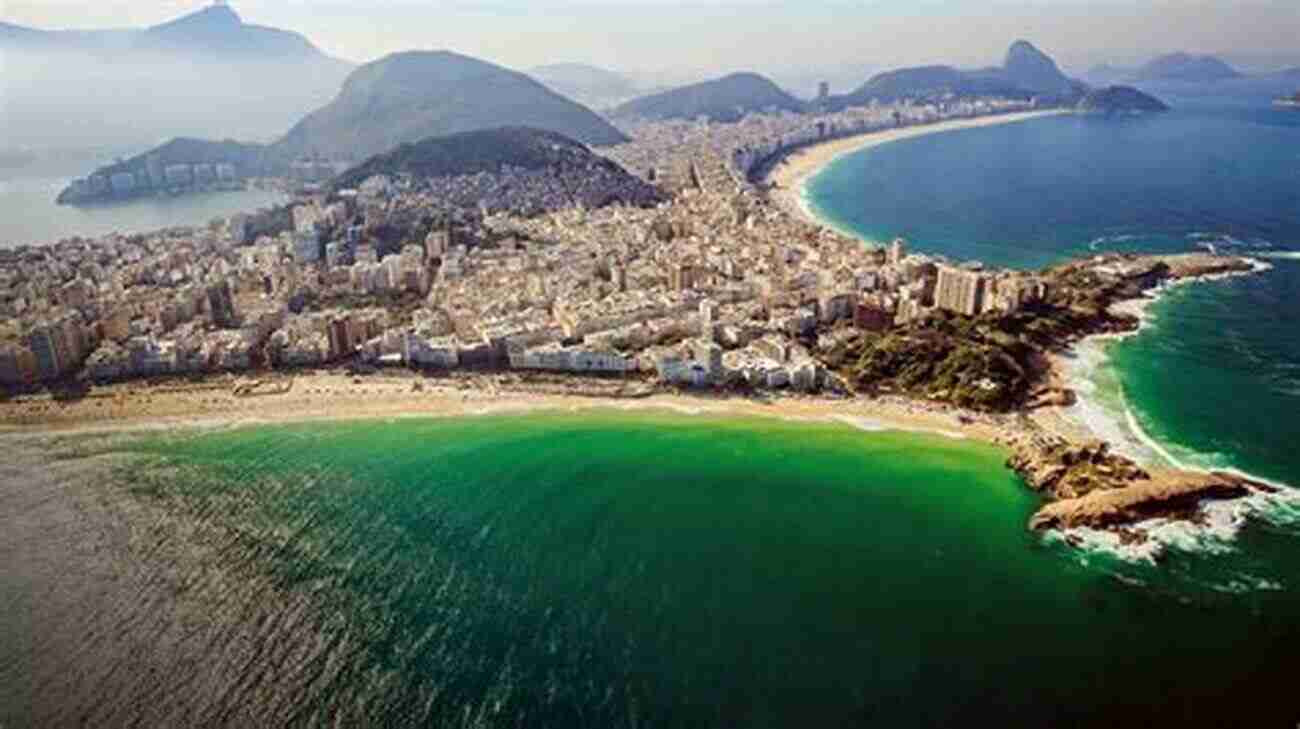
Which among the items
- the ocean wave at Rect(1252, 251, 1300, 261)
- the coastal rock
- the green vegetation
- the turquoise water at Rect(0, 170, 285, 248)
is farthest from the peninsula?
the green vegetation

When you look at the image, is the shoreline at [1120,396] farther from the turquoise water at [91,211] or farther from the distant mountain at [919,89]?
the distant mountain at [919,89]

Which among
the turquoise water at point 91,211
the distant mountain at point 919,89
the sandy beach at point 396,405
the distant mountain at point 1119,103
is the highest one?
the distant mountain at point 919,89

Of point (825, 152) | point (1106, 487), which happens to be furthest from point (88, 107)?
point (1106, 487)

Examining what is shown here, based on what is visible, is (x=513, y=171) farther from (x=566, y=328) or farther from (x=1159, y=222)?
(x=1159, y=222)

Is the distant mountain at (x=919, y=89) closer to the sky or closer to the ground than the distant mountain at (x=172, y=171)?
closer to the sky

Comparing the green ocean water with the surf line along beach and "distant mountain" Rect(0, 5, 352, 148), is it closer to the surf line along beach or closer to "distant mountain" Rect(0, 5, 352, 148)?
the surf line along beach

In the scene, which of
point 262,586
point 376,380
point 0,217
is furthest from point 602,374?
point 0,217

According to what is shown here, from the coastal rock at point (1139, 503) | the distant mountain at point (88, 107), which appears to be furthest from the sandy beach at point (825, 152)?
the distant mountain at point (88, 107)

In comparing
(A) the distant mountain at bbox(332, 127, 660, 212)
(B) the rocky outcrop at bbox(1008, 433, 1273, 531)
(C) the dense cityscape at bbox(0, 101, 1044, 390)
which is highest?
(A) the distant mountain at bbox(332, 127, 660, 212)
